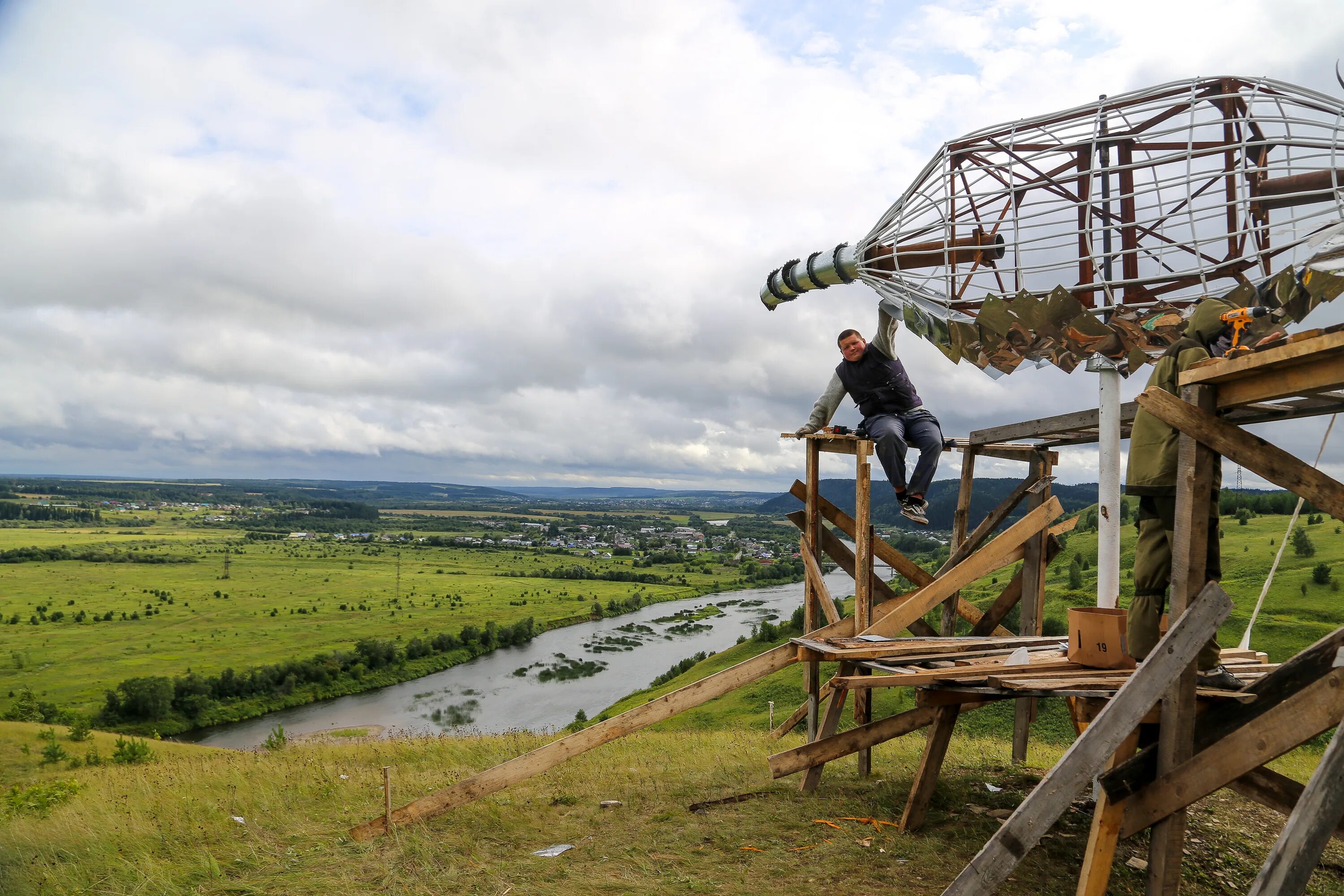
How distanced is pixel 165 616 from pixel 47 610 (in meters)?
15.3

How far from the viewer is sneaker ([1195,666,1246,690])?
18.2ft

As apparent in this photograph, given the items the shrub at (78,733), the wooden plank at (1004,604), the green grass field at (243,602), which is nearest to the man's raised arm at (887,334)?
the wooden plank at (1004,604)

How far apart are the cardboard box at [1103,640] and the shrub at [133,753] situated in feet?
90.0

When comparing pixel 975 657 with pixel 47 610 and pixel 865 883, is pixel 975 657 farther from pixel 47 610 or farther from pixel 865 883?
pixel 47 610

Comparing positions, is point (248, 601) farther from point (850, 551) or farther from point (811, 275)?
point (811, 275)

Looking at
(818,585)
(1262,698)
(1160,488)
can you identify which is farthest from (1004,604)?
(1160,488)

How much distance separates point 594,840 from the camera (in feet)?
26.5

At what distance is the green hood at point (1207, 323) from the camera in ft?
17.3

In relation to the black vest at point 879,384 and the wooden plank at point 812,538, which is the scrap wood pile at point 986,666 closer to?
the wooden plank at point 812,538

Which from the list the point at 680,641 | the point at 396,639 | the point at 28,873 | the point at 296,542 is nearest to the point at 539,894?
the point at 28,873

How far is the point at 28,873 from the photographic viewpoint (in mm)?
6793

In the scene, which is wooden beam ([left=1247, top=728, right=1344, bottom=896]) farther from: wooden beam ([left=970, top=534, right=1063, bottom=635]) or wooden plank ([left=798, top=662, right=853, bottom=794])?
wooden beam ([left=970, top=534, right=1063, bottom=635])

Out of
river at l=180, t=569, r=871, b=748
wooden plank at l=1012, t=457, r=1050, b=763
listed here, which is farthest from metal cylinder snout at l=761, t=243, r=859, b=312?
river at l=180, t=569, r=871, b=748

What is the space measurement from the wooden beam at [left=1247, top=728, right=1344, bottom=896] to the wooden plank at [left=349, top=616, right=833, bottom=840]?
434cm
